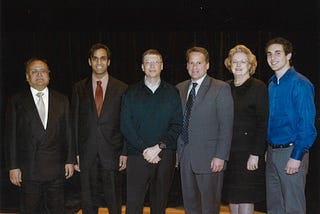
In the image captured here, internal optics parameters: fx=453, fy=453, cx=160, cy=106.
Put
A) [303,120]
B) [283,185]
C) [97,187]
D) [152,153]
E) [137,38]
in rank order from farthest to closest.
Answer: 1. [137,38]
2. [97,187]
3. [152,153]
4. [283,185]
5. [303,120]

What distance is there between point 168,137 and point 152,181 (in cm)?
34

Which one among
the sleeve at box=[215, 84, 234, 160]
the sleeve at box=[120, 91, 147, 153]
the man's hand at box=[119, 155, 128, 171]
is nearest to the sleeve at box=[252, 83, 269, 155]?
the sleeve at box=[215, 84, 234, 160]

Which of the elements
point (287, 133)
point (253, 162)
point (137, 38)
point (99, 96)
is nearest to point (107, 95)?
point (99, 96)

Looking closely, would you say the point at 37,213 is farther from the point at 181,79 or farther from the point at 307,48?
the point at 307,48

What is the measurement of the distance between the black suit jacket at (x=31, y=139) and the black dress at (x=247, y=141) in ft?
4.19

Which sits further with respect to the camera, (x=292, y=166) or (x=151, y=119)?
(x=151, y=119)

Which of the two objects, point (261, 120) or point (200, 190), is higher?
point (261, 120)

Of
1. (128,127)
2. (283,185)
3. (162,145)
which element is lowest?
(283,185)

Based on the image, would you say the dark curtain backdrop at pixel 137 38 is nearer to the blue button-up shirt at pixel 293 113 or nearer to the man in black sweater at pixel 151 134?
the man in black sweater at pixel 151 134

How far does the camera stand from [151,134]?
322 cm

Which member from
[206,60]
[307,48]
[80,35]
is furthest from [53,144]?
[307,48]

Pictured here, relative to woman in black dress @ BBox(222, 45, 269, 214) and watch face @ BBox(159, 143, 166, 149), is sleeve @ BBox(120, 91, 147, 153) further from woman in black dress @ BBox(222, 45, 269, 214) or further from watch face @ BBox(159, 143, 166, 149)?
woman in black dress @ BBox(222, 45, 269, 214)

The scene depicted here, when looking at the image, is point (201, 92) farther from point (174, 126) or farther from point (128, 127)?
point (128, 127)

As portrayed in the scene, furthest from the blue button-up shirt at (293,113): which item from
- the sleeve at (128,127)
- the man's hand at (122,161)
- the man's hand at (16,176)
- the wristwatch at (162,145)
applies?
the man's hand at (16,176)
